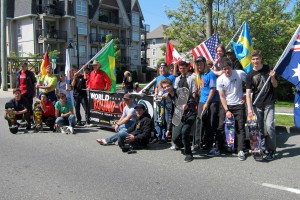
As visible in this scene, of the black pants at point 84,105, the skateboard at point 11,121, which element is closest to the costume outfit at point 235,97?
the black pants at point 84,105

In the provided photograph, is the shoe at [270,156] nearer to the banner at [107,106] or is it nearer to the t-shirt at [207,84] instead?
the t-shirt at [207,84]

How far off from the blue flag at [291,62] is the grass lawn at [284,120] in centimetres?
319

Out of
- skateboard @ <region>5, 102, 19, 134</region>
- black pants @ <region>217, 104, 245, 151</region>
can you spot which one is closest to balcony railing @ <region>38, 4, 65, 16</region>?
skateboard @ <region>5, 102, 19, 134</region>

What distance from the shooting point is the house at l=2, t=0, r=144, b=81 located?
4319 centimetres

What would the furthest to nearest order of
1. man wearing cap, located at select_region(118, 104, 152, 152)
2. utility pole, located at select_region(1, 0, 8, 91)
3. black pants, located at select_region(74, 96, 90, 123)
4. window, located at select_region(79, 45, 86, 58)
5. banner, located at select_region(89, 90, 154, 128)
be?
window, located at select_region(79, 45, 86, 58), utility pole, located at select_region(1, 0, 8, 91), black pants, located at select_region(74, 96, 90, 123), banner, located at select_region(89, 90, 154, 128), man wearing cap, located at select_region(118, 104, 152, 152)

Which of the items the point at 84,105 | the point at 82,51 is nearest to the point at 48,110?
the point at 84,105

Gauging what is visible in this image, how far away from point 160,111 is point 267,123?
8.20 feet

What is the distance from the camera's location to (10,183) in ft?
16.8

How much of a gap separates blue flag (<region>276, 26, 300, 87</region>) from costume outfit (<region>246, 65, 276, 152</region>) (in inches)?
11.6

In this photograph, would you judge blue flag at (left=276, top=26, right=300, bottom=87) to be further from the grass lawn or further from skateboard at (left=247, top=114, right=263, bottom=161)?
the grass lawn

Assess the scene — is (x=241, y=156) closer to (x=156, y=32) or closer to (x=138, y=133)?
(x=138, y=133)

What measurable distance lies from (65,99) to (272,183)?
6.16 metres

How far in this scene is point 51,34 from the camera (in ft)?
144

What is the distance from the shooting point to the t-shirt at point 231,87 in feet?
21.1
